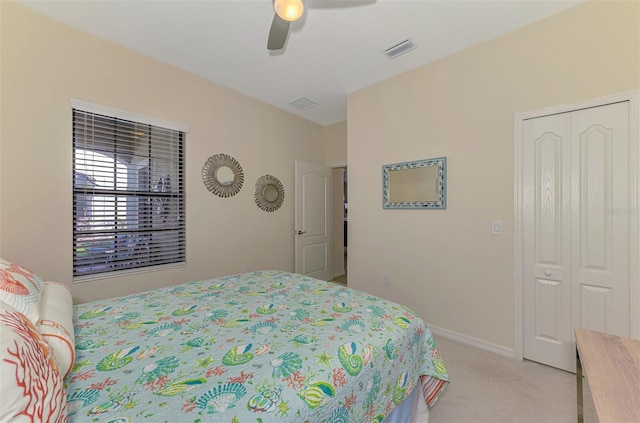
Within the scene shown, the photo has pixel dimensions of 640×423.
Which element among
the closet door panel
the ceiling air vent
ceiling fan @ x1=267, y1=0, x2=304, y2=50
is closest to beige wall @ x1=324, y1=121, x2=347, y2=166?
the ceiling air vent

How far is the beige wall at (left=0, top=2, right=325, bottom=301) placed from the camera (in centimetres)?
202

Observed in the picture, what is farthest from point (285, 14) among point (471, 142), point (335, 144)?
point (335, 144)

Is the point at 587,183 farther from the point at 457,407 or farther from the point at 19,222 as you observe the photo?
the point at 19,222

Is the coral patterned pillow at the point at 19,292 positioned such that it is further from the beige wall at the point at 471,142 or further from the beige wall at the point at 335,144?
the beige wall at the point at 335,144

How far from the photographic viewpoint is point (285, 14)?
154 cm

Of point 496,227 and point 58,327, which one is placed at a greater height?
point 496,227

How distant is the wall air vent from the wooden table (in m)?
3.49

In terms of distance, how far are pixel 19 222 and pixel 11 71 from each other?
1.13 metres

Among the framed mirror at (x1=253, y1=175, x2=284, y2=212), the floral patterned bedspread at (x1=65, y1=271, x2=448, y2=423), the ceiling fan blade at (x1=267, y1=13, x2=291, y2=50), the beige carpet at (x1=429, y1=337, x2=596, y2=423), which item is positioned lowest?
the beige carpet at (x1=429, y1=337, x2=596, y2=423)

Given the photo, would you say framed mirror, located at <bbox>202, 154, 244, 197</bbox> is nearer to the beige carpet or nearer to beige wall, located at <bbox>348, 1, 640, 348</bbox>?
beige wall, located at <bbox>348, 1, 640, 348</bbox>

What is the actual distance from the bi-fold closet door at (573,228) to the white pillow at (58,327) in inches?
113

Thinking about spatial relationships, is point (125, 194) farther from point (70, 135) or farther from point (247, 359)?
point (247, 359)

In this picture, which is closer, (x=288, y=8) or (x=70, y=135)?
(x=288, y=8)

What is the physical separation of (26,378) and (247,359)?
1.96 ft
